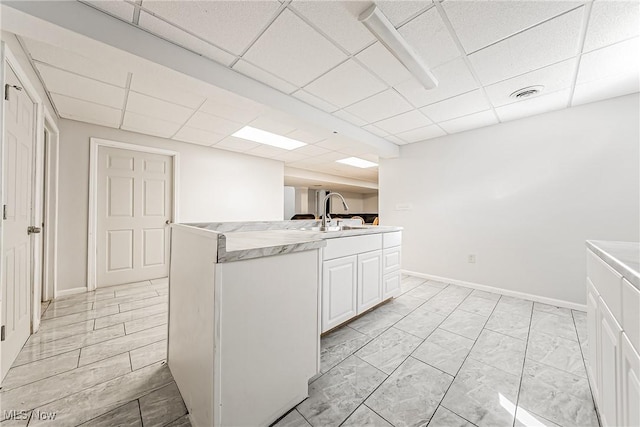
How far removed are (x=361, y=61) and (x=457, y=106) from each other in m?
1.49

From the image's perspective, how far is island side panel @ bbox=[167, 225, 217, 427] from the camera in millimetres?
979

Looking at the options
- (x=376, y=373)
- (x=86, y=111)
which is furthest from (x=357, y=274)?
(x=86, y=111)

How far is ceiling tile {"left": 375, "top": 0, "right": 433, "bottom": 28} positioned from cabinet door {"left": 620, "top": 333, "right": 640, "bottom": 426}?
1.83 m

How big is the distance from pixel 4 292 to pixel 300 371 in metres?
1.99

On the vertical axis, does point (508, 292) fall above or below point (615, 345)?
below

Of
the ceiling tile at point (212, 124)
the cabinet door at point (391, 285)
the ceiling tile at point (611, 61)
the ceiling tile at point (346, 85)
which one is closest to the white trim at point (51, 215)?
the ceiling tile at point (212, 124)

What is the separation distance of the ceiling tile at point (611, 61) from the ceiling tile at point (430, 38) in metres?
1.08

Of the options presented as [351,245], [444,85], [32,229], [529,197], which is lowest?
[351,245]

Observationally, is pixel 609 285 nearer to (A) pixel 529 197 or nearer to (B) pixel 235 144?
(A) pixel 529 197

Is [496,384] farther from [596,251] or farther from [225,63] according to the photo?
[225,63]

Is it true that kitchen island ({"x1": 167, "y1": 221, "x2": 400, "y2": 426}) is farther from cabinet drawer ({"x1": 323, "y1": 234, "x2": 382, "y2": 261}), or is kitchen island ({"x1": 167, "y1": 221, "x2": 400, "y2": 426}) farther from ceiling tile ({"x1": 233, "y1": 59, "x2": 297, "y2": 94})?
ceiling tile ({"x1": 233, "y1": 59, "x2": 297, "y2": 94})

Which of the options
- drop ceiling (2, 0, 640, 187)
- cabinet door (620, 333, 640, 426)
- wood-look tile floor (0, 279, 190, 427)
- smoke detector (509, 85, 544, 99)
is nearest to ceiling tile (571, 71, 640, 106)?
drop ceiling (2, 0, 640, 187)

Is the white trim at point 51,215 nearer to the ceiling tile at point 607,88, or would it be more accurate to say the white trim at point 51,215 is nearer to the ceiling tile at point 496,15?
the ceiling tile at point 496,15

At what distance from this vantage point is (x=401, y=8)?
147cm
